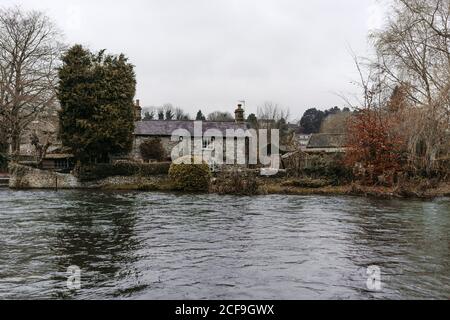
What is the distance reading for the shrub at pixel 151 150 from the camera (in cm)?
3328

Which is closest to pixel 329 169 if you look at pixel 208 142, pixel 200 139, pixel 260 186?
pixel 260 186

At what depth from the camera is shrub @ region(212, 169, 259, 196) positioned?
24034 mm

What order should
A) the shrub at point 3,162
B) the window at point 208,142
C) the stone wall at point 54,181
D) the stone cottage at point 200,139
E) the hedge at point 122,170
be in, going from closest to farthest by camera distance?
the stone wall at point 54,181
the hedge at point 122,170
the stone cottage at point 200,139
the window at point 208,142
the shrub at point 3,162

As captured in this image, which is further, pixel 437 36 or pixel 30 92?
pixel 30 92

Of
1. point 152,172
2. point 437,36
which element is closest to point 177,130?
point 152,172

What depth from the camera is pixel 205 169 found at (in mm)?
25594

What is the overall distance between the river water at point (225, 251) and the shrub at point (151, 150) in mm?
14748

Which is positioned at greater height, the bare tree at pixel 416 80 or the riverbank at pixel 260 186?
the bare tree at pixel 416 80

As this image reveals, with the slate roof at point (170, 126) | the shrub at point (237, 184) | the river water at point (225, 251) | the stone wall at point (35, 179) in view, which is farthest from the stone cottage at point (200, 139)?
the river water at point (225, 251)

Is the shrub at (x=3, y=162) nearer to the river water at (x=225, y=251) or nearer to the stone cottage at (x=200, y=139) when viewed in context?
the stone cottage at (x=200, y=139)

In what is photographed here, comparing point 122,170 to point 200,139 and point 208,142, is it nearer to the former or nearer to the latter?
point 200,139
